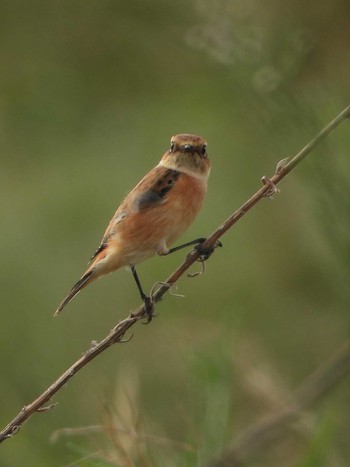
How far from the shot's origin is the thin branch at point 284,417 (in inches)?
43.2

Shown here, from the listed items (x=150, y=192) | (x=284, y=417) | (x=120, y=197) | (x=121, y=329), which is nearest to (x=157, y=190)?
(x=150, y=192)

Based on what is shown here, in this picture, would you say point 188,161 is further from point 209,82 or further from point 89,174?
point 89,174

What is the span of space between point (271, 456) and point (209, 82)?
7.61ft

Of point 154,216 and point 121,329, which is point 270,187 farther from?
point 154,216

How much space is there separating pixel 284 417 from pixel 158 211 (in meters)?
1.61

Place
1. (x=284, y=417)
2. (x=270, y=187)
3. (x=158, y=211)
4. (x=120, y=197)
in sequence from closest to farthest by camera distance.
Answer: (x=284, y=417)
(x=270, y=187)
(x=158, y=211)
(x=120, y=197)

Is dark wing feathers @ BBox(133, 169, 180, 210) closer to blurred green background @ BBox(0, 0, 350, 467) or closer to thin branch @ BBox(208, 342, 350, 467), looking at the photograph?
blurred green background @ BBox(0, 0, 350, 467)

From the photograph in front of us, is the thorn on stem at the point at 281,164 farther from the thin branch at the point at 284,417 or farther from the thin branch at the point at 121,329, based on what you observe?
the thin branch at the point at 284,417

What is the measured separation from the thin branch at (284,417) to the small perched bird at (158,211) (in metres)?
1.49

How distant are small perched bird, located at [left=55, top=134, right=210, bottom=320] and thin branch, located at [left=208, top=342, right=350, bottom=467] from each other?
149cm

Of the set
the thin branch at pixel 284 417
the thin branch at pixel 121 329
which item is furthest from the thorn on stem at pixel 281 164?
the thin branch at pixel 284 417

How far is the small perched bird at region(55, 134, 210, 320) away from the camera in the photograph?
2682 millimetres

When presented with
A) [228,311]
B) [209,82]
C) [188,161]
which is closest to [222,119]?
[209,82]

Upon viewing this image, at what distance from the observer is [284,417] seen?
1.14m
